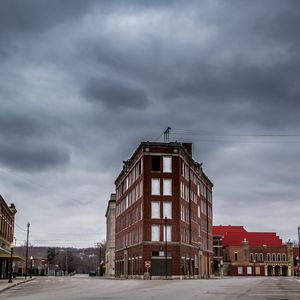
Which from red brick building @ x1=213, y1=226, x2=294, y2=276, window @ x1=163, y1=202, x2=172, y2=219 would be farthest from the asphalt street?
red brick building @ x1=213, y1=226, x2=294, y2=276

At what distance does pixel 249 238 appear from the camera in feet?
541

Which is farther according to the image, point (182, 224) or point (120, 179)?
point (120, 179)

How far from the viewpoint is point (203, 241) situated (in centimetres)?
11681

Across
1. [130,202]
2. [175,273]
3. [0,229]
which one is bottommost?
[175,273]

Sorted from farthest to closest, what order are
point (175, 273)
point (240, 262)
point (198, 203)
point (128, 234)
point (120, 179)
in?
point (240, 262)
point (120, 179)
point (198, 203)
point (128, 234)
point (175, 273)

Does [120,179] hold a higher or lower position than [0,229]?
higher

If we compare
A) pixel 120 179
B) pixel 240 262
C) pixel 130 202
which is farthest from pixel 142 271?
pixel 240 262

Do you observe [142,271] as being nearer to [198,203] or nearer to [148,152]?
[148,152]

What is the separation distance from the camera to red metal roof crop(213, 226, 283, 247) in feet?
532

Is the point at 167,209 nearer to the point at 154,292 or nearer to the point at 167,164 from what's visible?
the point at 167,164

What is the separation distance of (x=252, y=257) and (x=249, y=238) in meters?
7.72

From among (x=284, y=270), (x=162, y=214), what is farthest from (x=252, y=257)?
(x=162, y=214)

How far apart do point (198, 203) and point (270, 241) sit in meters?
60.0

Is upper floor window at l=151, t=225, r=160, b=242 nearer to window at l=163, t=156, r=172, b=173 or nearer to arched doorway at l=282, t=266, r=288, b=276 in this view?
window at l=163, t=156, r=172, b=173
